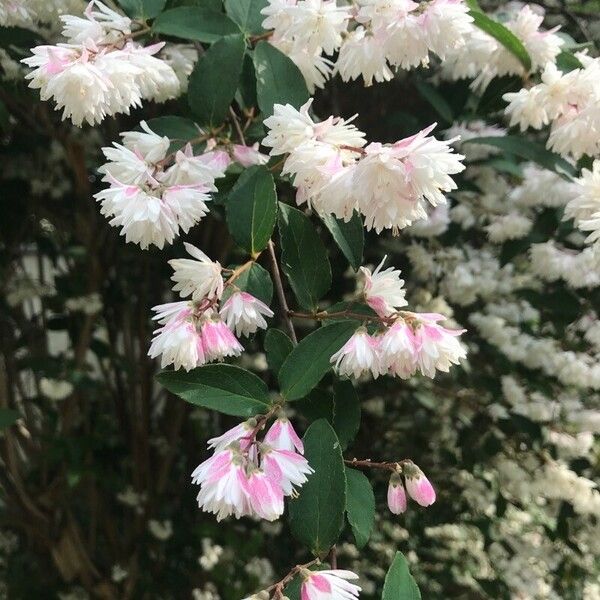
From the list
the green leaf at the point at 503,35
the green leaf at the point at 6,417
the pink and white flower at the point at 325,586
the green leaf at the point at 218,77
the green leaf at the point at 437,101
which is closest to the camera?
the pink and white flower at the point at 325,586

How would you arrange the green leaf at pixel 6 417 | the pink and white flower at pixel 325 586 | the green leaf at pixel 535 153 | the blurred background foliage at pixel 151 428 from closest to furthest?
1. the pink and white flower at pixel 325 586
2. the green leaf at pixel 535 153
3. the green leaf at pixel 6 417
4. the blurred background foliage at pixel 151 428

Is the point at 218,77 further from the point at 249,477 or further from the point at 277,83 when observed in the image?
the point at 249,477

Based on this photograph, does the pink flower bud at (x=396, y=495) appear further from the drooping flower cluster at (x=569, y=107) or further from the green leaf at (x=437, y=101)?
the green leaf at (x=437, y=101)

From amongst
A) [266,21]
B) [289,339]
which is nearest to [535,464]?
[289,339]

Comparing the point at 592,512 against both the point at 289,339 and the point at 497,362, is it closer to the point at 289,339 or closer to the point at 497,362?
the point at 497,362

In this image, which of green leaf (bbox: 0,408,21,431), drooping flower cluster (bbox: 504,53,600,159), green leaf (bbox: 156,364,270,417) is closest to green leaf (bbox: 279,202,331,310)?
green leaf (bbox: 156,364,270,417)

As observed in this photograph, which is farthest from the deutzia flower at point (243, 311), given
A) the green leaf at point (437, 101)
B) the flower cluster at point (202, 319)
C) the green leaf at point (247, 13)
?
the green leaf at point (437, 101)
